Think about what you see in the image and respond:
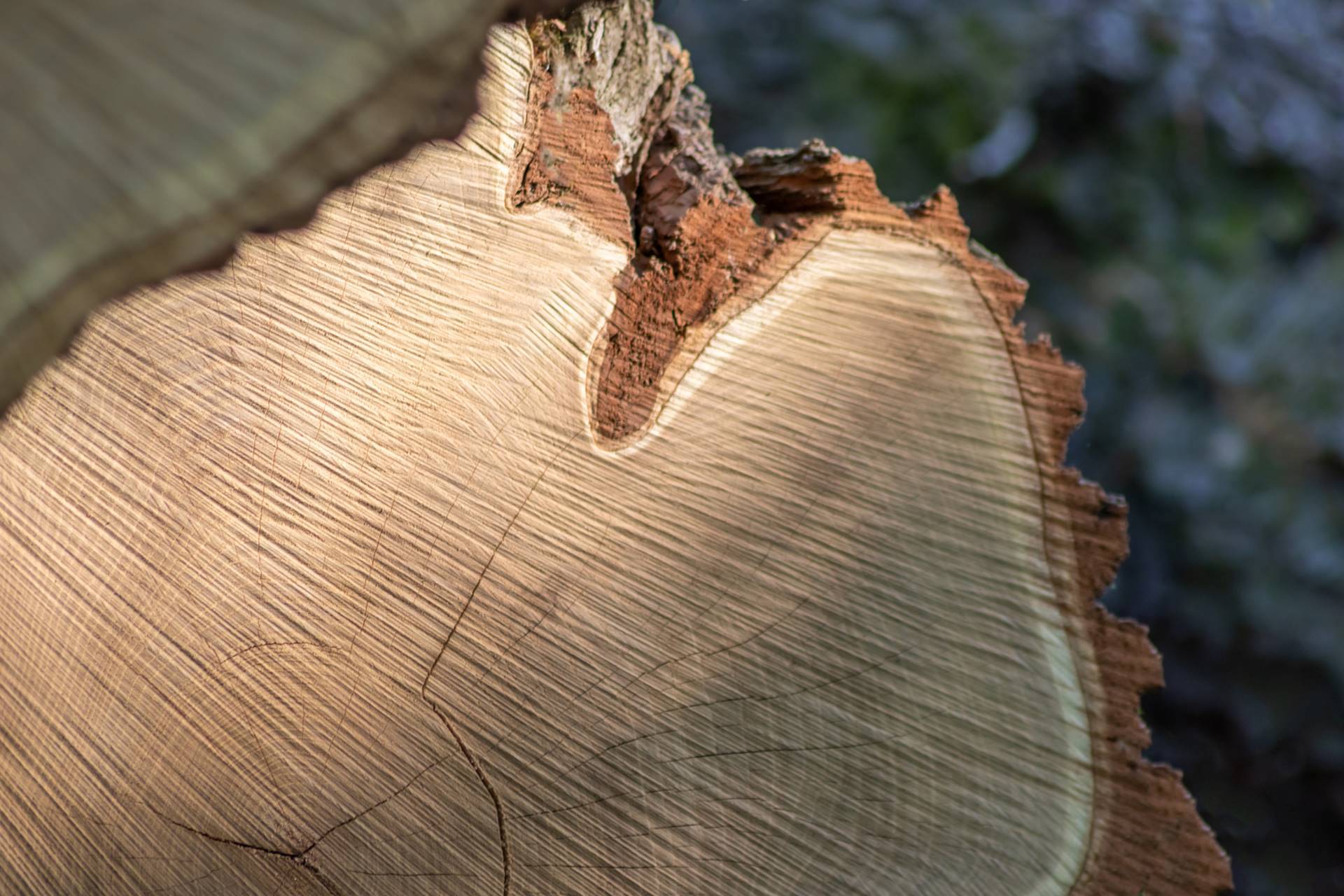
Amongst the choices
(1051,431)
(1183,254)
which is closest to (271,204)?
(1051,431)

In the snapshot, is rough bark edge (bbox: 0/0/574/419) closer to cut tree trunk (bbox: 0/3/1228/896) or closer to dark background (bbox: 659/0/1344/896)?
cut tree trunk (bbox: 0/3/1228/896)

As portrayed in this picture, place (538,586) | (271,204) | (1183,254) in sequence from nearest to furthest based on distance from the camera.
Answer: (271,204) → (538,586) → (1183,254)

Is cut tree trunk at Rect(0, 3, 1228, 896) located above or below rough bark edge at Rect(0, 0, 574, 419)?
below

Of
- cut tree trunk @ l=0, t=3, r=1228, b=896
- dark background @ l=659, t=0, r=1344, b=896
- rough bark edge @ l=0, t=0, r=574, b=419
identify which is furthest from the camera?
dark background @ l=659, t=0, r=1344, b=896

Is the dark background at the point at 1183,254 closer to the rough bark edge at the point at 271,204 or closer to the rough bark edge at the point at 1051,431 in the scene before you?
the rough bark edge at the point at 1051,431

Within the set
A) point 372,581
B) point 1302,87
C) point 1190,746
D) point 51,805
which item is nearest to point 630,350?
point 372,581

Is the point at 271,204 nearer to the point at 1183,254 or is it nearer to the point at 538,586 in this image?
the point at 538,586

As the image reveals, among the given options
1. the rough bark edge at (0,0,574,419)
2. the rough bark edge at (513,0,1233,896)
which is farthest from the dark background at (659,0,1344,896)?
the rough bark edge at (0,0,574,419)
